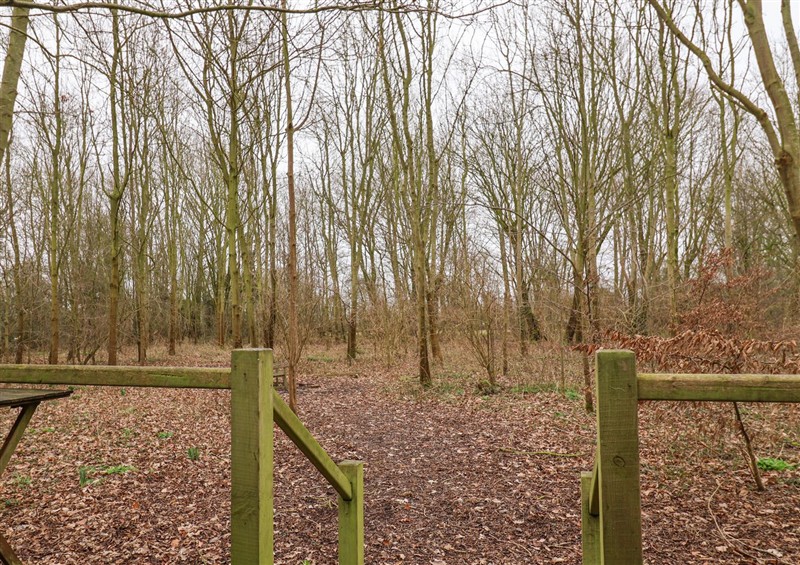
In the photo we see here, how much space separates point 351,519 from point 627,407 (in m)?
1.76

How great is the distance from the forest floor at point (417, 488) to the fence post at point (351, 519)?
1.22 m

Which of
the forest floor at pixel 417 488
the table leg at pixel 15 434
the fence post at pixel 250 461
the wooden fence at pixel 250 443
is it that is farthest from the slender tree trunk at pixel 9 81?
the fence post at pixel 250 461

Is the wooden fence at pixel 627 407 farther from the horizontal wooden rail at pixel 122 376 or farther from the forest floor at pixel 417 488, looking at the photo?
the forest floor at pixel 417 488

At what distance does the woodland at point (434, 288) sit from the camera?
4.13 meters

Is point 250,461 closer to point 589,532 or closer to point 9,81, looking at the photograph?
point 589,532

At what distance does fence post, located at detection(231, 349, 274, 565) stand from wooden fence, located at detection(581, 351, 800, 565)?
104cm

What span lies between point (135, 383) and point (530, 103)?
1596 centimetres

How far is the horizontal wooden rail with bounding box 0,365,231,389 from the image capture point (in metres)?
1.84

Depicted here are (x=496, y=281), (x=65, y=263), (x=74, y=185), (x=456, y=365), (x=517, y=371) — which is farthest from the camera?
(x=65, y=263)

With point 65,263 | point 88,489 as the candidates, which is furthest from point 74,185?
point 88,489

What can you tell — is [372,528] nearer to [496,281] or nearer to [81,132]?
[496,281]

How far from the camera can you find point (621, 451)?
4.68 feet

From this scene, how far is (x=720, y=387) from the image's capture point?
4.70 ft

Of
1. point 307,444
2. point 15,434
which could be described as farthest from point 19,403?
point 307,444
